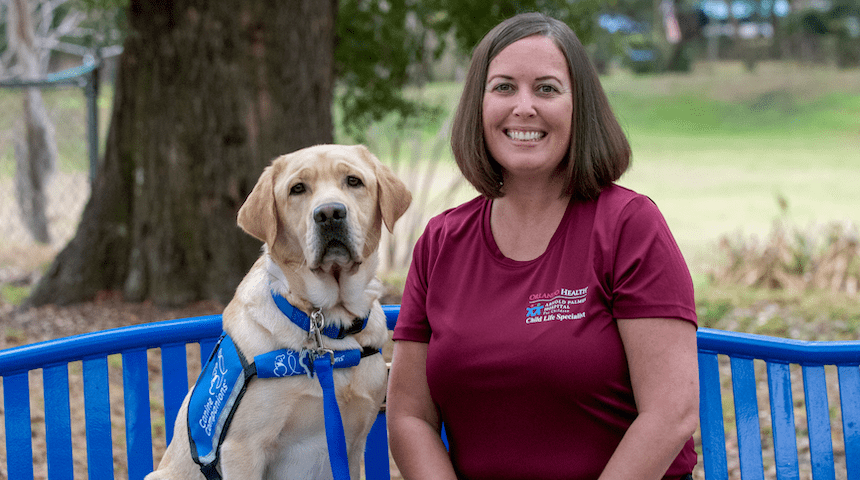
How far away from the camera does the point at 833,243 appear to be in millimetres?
7730

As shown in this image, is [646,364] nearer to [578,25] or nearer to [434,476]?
[434,476]

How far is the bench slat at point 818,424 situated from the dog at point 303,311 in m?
1.34

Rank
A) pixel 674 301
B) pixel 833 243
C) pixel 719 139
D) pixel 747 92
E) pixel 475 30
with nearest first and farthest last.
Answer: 1. pixel 674 301
2. pixel 475 30
3. pixel 833 243
4. pixel 719 139
5. pixel 747 92

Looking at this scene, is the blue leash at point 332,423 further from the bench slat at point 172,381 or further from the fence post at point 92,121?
the fence post at point 92,121

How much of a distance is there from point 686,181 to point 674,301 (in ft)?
68.9

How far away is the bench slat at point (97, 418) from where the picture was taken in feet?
8.01

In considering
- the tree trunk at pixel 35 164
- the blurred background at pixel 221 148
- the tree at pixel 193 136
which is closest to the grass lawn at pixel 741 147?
the blurred background at pixel 221 148

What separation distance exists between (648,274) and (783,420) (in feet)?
3.21

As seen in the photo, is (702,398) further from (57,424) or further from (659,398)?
(57,424)

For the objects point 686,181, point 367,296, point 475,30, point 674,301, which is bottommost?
point 686,181

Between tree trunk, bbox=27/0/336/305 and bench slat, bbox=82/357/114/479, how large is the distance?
9.57ft

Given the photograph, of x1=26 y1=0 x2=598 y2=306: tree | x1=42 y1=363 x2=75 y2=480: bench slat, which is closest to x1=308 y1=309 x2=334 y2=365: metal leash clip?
x1=42 y1=363 x2=75 y2=480: bench slat

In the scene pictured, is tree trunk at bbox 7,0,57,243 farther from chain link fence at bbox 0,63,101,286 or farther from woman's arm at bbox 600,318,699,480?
woman's arm at bbox 600,318,699,480

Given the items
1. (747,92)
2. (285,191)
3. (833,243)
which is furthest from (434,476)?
(747,92)
